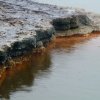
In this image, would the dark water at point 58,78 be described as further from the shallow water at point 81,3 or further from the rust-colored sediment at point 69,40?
the shallow water at point 81,3

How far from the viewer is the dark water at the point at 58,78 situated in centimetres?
1356

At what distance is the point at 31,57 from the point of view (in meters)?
17.5

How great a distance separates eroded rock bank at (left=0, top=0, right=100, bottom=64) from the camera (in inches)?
639

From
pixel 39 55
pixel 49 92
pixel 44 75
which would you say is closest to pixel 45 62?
pixel 39 55

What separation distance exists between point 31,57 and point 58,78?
260 centimetres

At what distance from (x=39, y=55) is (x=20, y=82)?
3459 mm

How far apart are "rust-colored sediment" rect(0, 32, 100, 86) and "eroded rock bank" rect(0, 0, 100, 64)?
28 cm

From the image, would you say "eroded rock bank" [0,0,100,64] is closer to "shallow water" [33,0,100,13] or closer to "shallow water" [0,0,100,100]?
"shallow water" [0,0,100,100]

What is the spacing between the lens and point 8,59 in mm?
15461

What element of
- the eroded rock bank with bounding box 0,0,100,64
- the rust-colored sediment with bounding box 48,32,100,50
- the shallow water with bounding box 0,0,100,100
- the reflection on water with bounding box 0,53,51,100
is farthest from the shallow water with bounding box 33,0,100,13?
the reflection on water with bounding box 0,53,51,100

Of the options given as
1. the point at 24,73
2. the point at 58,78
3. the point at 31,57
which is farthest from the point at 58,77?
the point at 31,57

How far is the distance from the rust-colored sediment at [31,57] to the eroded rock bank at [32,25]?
280mm

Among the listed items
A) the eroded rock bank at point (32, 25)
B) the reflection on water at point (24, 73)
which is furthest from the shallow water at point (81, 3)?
the reflection on water at point (24, 73)

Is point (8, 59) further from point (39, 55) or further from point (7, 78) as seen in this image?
point (39, 55)
